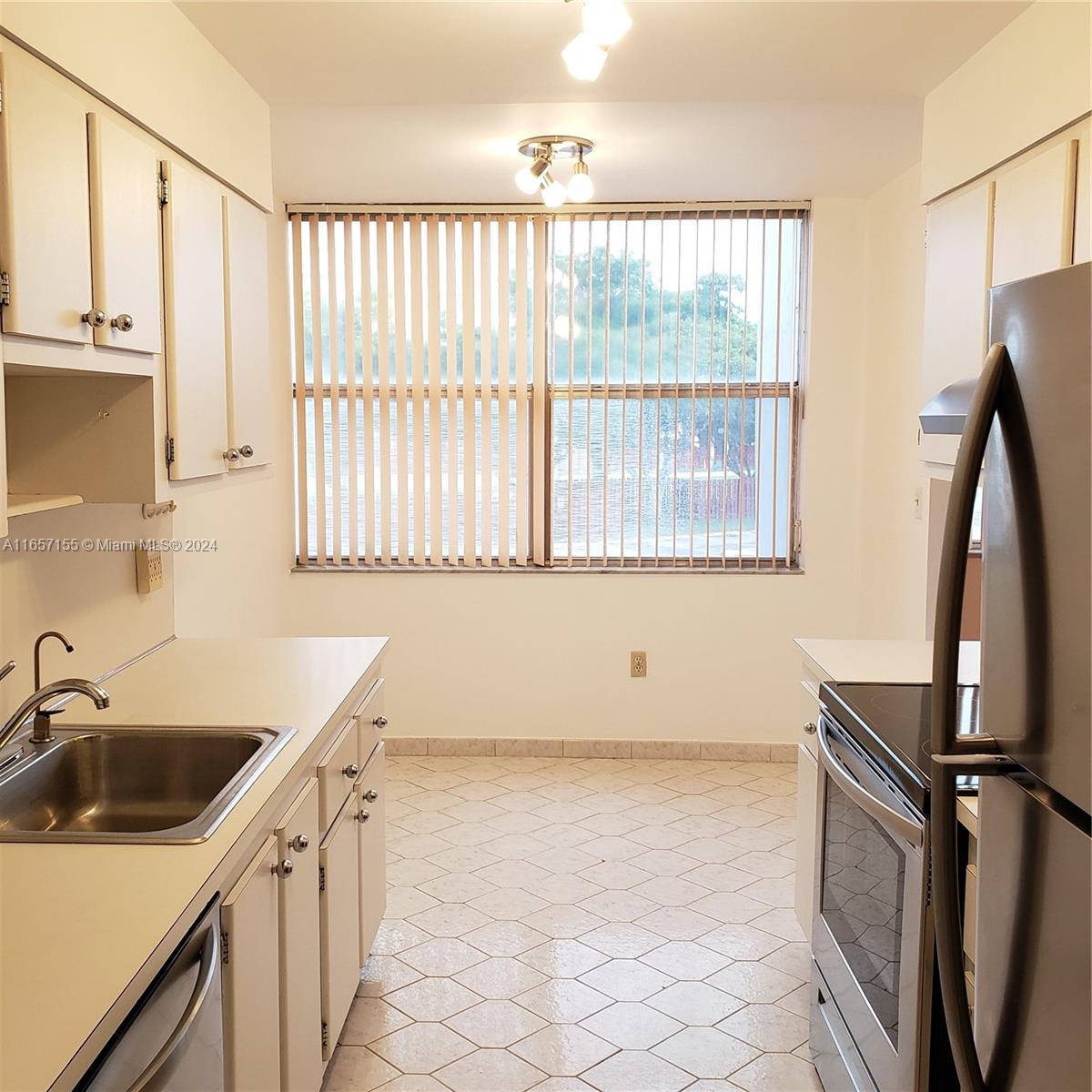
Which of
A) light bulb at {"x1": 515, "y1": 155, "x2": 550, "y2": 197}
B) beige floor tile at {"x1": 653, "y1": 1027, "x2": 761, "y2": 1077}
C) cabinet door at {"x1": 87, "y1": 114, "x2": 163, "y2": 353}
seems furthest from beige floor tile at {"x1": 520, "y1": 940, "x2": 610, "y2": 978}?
light bulb at {"x1": 515, "y1": 155, "x2": 550, "y2": 197}

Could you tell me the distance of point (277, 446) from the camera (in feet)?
15.6

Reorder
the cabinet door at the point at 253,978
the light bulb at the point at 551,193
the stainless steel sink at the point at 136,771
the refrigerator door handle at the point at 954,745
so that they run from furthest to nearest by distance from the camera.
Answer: the light bulb at the point at 551,193, the stainless steel sink at the point at 136,771, the cabinet door at the point at 253,978, the refrigerator door handle at the point at 954,745

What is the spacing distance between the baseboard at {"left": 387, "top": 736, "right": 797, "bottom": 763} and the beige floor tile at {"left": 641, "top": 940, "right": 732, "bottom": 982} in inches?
69.8

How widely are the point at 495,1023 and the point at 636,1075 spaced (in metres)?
0.40

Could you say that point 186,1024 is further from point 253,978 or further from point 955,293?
point 955,293

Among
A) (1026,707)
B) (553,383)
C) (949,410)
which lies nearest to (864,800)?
(949,410)

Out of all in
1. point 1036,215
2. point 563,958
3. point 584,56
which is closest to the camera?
point 584,56

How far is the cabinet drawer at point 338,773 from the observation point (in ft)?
7.28

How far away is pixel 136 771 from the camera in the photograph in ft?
6.98

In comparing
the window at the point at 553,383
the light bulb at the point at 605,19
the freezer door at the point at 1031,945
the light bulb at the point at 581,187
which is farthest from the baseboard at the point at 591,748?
the freezer door at the point at 1031,945

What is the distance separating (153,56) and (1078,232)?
191cm

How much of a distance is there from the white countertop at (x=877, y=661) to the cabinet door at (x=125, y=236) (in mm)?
1779

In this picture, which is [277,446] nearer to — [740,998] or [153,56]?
[153,56]

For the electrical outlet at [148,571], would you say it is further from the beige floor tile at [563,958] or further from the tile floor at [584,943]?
the beige floor tile at [563,958]
